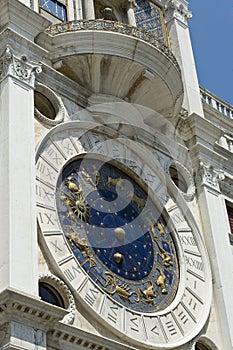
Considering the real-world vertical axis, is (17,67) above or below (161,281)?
above

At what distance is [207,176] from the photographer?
54.6ft

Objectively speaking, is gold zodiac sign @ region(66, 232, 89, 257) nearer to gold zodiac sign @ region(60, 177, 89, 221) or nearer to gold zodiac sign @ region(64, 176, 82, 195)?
gold zodiac sign @ region(60, 177, 89, 221)

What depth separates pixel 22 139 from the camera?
1314 cm

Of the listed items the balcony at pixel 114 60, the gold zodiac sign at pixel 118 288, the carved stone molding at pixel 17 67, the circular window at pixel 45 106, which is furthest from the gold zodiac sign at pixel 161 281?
the carved stone molding at pixel 17 67

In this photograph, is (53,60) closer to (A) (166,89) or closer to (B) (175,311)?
(A) (166,89)

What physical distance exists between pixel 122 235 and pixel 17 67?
3.20 meters

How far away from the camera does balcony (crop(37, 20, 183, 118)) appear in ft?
49.5

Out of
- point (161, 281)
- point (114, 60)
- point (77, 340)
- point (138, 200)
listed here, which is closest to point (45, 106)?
point (114, 60)

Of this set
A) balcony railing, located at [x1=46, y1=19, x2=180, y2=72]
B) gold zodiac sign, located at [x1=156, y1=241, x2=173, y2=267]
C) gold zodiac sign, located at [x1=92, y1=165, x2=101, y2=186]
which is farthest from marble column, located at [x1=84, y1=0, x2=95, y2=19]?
gold zodiac sign, located at [x1=156, y1=241, x2=173, y2=267]

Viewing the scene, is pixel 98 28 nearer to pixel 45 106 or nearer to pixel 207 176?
pixel 45 106

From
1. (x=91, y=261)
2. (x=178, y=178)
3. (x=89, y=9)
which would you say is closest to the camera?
(x=91, y=261)

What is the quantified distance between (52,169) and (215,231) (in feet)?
11.9

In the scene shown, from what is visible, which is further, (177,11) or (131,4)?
(177,11)

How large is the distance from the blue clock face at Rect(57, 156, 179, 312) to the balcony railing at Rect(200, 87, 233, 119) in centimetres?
435
